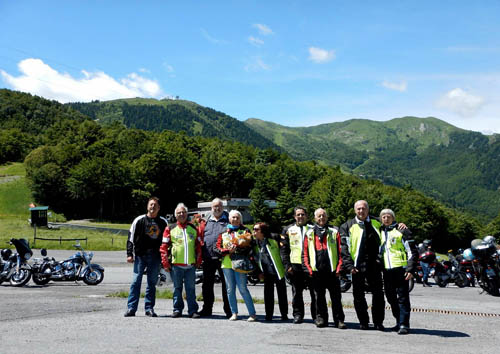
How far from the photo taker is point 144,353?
561 cm

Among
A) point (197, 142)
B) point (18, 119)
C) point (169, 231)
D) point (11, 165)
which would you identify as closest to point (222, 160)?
point (197, 142)

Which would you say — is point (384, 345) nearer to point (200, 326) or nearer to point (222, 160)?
point (200, 326)

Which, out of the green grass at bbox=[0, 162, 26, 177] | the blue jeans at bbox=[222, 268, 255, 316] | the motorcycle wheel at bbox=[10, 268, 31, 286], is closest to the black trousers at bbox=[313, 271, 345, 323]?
the blue jeans at bbox=[222, 268, 255, 316]

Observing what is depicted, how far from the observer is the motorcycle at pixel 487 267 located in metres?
14.7

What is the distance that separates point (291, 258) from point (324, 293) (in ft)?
2.66

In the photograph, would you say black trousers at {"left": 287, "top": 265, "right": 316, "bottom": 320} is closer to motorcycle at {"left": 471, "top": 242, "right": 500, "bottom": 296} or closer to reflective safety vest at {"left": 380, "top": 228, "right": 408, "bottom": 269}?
reflective safety vest at {"left": 380, "top": 228, "right": 408, "bottom": 269}

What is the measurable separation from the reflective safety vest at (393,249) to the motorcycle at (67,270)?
1057 centimetres

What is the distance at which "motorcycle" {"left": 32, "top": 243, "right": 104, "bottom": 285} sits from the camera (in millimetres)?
14930

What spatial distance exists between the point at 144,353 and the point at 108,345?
0.69 m

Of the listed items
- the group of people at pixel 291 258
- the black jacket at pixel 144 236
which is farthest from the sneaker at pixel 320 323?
the black jacket at pixel 144 236

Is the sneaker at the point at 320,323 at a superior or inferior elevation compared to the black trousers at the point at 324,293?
inferior

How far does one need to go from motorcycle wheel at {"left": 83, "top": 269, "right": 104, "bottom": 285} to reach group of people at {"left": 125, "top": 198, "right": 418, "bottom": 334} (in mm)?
7690

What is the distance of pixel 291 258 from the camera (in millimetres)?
8172

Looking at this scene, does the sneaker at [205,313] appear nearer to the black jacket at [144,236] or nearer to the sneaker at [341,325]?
the black jacket at [144,236]
